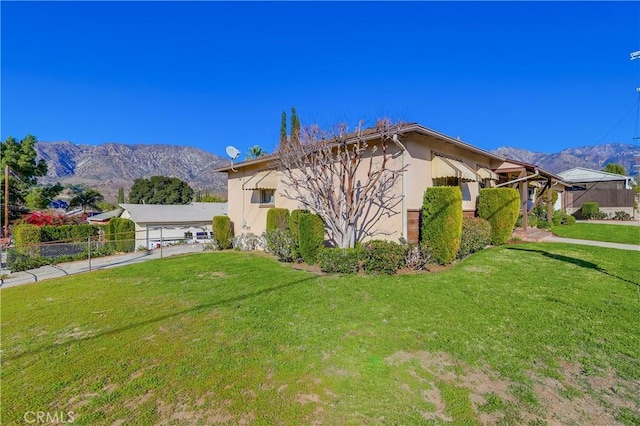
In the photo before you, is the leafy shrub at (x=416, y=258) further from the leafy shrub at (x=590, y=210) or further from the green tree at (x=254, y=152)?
the green tree at (x=254, y=152)

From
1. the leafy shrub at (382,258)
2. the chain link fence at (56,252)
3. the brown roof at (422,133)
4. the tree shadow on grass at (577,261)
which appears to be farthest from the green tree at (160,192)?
the tree shadow on grass at (577,261)

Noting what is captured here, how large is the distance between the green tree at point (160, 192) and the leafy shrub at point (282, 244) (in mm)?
Result: 42569

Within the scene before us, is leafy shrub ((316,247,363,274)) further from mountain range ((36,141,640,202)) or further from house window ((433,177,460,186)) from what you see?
mountain range ((36,141,640,202))

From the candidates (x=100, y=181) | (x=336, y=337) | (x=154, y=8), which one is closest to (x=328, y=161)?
(x=336, y=337)

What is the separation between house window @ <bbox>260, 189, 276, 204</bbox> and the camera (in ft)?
50.6

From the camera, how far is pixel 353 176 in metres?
10.3

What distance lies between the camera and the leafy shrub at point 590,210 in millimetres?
25219

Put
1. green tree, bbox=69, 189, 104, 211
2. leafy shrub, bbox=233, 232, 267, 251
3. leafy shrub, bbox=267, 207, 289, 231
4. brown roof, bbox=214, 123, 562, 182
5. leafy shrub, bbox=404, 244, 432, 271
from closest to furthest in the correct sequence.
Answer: leafy shrub, bbox=404, 244, 432, 271
brown roof, bbox=214, 123, 562, 182
leafy shrub, bbox=267, 207, 289, 231
leafy shrub, bbox=233, 232, 267, 251
green tree, bbox=69, 189, 104, 211

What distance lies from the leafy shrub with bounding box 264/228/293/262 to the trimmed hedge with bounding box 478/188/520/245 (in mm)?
8007

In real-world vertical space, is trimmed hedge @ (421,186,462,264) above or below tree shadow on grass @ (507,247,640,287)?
above

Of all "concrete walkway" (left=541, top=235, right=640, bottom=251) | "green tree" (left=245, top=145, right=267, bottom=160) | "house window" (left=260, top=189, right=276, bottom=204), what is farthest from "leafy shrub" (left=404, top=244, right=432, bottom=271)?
"green tree" (left=245, top=145, right=267, bottom=160)

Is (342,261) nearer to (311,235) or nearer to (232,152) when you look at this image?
(311,235)

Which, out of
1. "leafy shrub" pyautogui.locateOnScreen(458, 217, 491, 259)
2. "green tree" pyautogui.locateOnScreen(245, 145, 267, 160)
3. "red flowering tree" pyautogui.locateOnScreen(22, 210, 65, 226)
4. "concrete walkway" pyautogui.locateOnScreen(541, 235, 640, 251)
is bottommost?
"concrete walkway" pyautogui.locateOnScreen(541, 235, 640, 251)

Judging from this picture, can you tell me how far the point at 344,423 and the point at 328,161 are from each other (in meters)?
8.68
